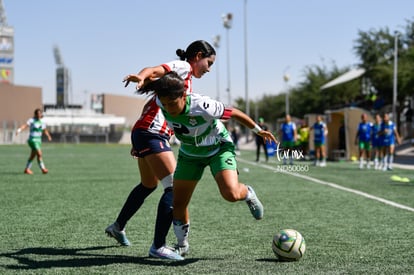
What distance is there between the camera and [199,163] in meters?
5.66

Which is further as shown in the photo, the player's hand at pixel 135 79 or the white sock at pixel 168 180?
the white sock at pixel 168 180

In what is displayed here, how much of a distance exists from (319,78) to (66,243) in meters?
64.9

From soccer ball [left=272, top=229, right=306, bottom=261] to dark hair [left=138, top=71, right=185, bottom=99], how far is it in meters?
1.67

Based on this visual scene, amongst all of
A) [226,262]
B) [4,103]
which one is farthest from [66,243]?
[4,103]

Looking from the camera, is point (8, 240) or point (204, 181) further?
point (204, 181)

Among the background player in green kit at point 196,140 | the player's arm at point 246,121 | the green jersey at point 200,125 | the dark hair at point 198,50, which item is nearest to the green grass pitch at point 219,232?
the background player in green kit at point 196,140

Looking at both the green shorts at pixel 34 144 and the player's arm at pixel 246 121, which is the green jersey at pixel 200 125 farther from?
the green shorts at pixel 34 144

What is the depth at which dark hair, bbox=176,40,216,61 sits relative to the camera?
5.88m

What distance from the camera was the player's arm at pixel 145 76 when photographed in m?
5.18

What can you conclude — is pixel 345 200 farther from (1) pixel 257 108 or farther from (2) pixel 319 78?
(1) pixel 257 108

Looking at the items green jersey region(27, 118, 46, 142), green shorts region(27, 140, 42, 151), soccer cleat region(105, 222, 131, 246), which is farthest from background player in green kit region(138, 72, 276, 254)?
A: green jersey region(27, 118, 46, 142)

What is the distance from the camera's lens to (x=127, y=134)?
73.9 meters

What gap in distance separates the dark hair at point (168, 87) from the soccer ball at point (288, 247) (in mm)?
1673

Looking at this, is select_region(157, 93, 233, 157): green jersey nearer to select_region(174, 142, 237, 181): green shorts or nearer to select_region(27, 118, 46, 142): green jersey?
select_region(174, 142, 237, 181): green shorts
